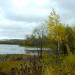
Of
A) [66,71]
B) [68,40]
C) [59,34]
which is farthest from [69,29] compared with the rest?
[66,71]

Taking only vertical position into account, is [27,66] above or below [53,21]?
below

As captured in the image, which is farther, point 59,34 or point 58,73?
point 59,34

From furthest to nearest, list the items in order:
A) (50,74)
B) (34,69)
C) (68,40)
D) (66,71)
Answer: (68,40) < (66,71) < (34,69) < (50,74)

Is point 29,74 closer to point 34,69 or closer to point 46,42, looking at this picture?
point 34,69

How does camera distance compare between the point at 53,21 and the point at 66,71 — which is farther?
the point at 53,21

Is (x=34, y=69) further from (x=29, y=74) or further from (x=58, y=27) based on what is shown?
(x=58, y=27)

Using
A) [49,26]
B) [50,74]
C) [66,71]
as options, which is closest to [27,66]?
[50,74]

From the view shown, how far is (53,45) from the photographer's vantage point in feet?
183

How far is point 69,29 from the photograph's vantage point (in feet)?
190

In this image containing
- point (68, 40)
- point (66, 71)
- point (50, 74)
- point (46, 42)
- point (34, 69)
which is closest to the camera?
point (50, 74)

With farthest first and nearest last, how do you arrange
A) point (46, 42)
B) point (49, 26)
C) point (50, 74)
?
point (46, 42)
point (49, 26)
point (50, 74)

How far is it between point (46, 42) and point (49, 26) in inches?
825

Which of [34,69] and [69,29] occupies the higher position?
[69,29]

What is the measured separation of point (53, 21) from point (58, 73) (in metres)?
30.2
